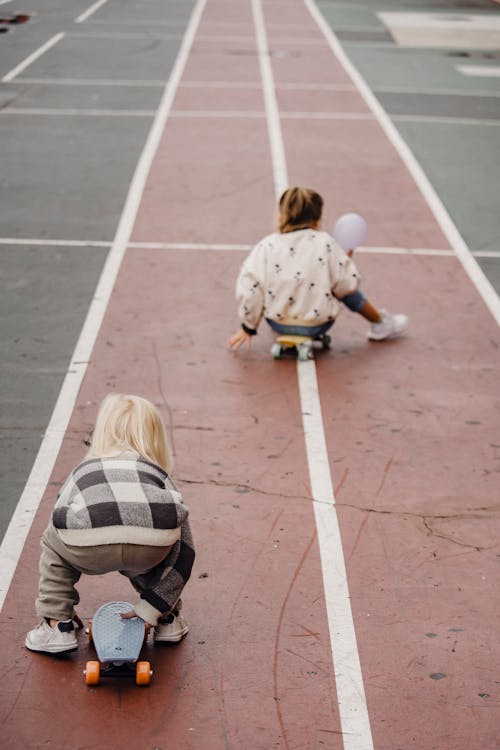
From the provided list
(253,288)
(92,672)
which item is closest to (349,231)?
(253,288)

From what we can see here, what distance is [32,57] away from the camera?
67.2ft

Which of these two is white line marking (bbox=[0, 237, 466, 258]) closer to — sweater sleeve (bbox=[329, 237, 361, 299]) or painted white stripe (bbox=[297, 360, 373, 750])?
sweater sleeve (bbox=[329, 237, 361, 299])

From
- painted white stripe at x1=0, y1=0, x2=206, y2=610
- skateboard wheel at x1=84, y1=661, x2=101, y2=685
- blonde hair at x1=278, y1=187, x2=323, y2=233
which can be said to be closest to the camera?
skateboard wheel at x1=84, y1=661, x2=101, y2=685

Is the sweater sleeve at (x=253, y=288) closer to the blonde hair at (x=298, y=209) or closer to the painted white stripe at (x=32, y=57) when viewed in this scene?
the blonde hair at (x=298, y=209)

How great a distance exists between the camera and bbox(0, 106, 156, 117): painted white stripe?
16031 millimetres

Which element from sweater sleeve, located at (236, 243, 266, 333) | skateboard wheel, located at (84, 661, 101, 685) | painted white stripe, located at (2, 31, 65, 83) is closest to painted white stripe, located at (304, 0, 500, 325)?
sweater sleeve, located at (236, 243, 266, 333)

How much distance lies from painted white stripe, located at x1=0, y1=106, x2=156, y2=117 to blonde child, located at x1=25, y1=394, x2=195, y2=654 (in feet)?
39.7

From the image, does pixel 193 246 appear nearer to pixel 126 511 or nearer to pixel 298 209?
pixel 298 209

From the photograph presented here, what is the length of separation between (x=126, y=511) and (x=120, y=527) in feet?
0.23

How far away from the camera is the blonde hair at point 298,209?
25.9 ft

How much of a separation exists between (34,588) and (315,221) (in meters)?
3.84

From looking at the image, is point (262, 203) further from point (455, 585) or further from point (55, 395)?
point (455, 585)

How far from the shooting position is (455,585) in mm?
5492

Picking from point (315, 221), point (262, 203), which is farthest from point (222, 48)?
point (315, 221)
